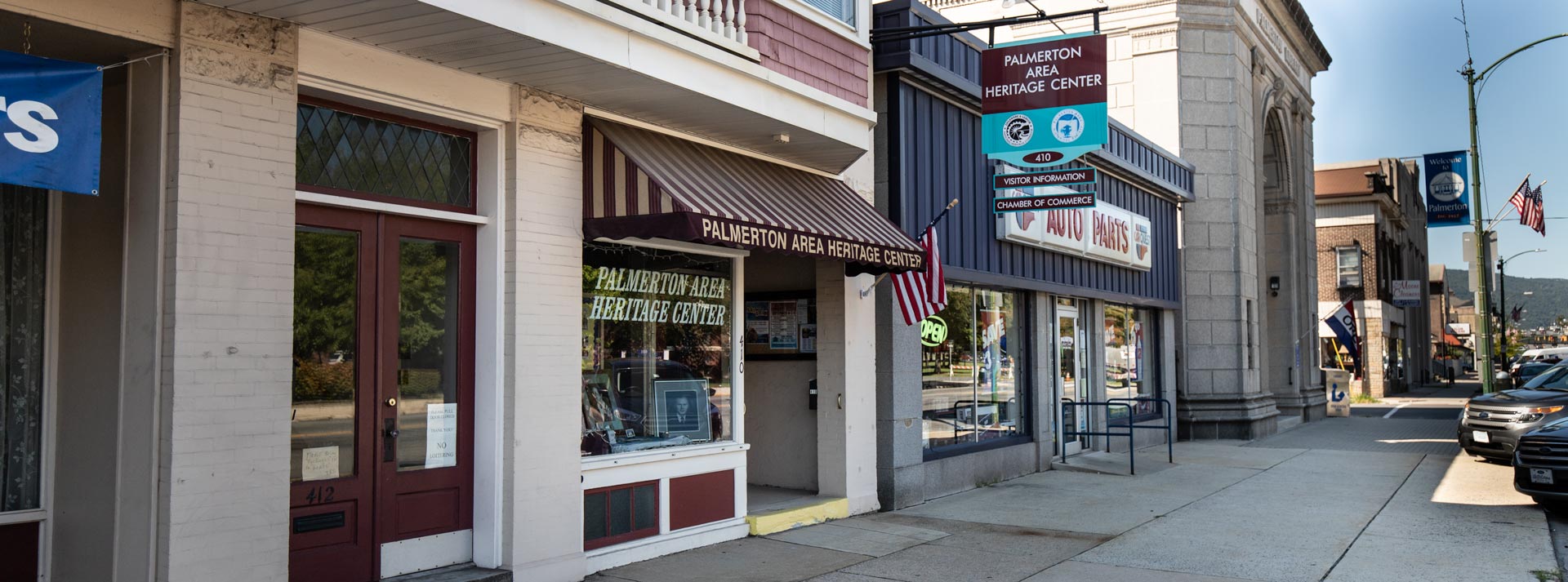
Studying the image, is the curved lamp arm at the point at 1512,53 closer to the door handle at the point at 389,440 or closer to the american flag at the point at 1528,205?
the american flag at the point at 1528,205

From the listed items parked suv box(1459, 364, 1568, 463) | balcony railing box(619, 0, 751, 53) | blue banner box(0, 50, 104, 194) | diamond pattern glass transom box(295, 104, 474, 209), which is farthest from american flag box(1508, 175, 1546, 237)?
blue banner box(0, 50, 104, 194)

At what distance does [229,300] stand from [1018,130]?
799cm

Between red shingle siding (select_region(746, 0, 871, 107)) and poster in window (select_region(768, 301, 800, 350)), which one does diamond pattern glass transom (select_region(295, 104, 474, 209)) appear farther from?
poster in window (select_region(768, 301, 800, 350))

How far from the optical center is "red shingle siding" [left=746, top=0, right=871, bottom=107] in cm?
916

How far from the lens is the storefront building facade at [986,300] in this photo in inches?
464

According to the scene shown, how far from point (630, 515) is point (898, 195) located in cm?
465

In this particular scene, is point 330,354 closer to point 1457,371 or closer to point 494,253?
point 494,253

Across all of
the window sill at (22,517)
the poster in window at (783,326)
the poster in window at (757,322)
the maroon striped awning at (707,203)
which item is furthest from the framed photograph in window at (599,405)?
the window sill at (22,517)

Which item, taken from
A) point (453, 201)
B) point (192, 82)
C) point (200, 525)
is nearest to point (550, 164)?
point (453, 201)

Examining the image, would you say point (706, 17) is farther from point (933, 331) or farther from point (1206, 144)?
point (1206, 144)

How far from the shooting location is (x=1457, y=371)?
86.8 m

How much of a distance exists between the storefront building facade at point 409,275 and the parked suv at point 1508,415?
10.5m

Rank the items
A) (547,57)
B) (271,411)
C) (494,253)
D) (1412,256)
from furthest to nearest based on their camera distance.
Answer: (1412,256) < (494,253) < (547,57) < (271,411)

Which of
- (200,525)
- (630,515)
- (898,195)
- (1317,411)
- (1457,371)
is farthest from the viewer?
(1457,371)
